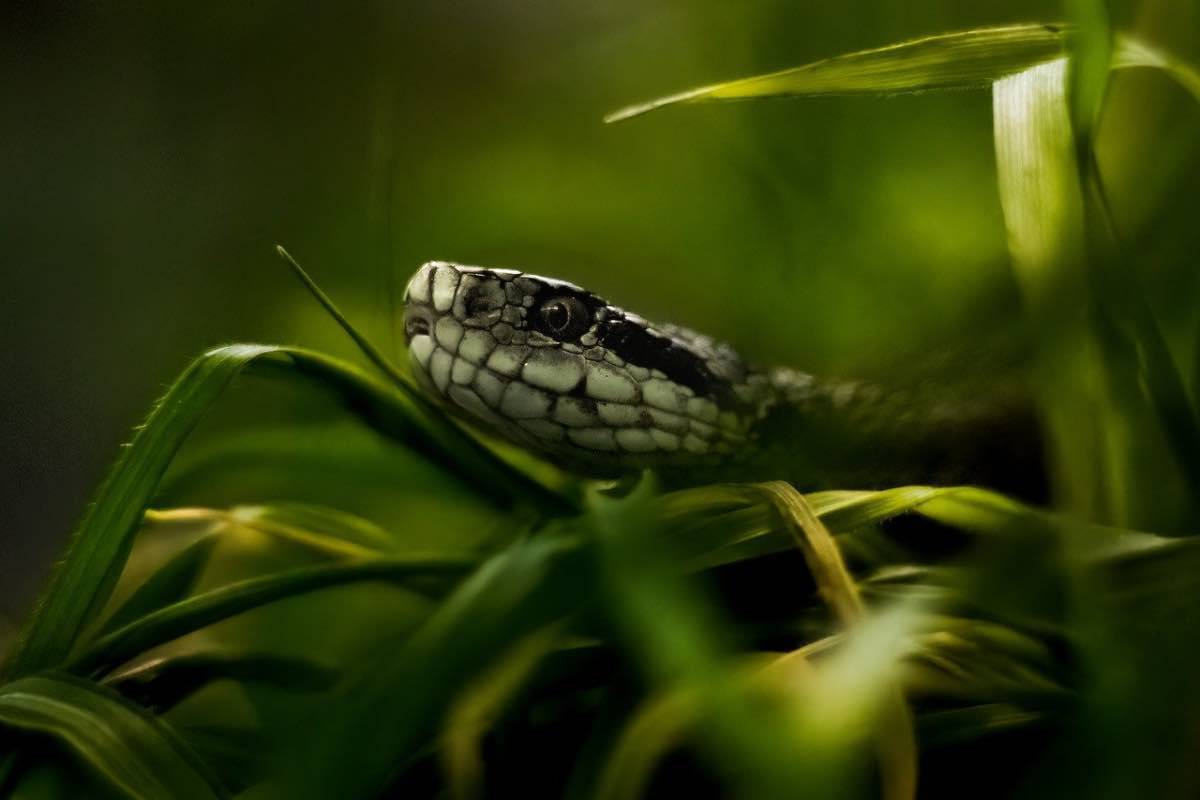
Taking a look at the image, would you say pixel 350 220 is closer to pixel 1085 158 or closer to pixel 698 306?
pixel 698 306

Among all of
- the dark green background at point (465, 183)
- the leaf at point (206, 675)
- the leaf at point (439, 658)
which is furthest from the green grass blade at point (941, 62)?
the leaf at point (206, 675)

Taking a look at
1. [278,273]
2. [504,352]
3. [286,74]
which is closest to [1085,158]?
[504,352]

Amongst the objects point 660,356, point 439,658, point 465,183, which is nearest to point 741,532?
point 439,658

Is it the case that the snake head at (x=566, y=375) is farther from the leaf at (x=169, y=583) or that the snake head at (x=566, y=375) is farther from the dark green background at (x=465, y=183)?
the leaf at (x=169, y=583)

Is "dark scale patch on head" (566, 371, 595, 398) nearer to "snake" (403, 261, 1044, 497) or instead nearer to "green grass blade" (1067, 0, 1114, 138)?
"snake" (403, 261, 1044, 497)

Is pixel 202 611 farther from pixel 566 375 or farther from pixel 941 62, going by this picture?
pixel 941 62

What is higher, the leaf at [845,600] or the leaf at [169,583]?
the leaf at [845,600]
